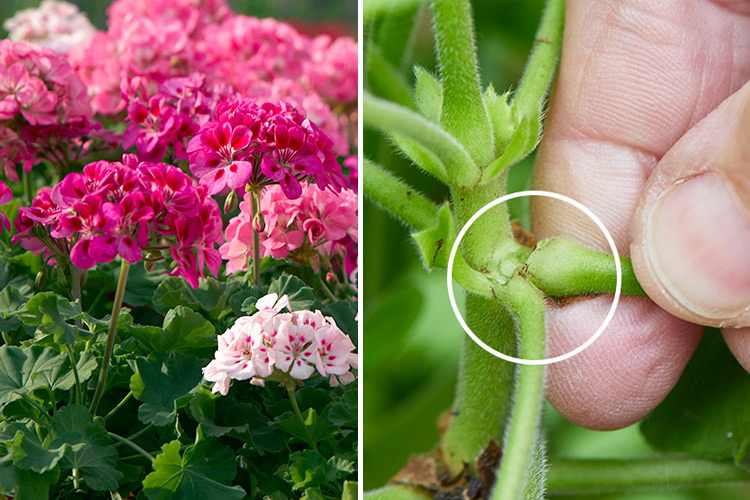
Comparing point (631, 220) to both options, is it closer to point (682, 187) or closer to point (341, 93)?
point (682, 187)

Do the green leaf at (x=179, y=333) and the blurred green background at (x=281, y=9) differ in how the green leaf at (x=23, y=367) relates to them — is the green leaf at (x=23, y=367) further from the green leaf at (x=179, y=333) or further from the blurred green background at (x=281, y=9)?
the blurred green background at (x=281, y=9)

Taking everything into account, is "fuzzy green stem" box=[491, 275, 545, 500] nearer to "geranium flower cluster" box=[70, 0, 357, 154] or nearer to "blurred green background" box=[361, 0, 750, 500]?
"blurred green background" box=[361, 0, 750, 500]

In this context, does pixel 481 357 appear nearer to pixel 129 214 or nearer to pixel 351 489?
pixel 351 489

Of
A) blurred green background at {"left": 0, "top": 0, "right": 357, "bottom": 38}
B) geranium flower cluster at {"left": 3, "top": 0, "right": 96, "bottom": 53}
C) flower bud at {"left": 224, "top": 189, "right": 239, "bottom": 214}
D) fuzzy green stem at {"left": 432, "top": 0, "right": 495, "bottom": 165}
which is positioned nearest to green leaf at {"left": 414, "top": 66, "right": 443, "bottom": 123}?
fuzzy green stem at {"left": 432, "top": 0, "right": 495, "bottom": 165}

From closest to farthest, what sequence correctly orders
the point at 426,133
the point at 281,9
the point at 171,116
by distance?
the point at 426,133 < the point at 171,116 < the point at 281,9

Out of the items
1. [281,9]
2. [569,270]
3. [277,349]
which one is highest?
[569,270]

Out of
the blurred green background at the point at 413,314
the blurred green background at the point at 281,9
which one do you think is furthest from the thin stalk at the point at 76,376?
the blurred green background at the point at 281,9

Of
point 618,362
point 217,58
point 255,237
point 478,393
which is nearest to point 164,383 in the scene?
point 255,237
